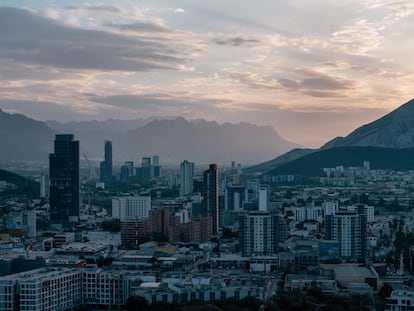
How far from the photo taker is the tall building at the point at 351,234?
15.2 meters

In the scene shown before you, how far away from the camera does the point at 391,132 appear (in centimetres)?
5031

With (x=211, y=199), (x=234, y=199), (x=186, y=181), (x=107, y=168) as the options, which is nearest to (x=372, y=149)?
(x=107, y=168)

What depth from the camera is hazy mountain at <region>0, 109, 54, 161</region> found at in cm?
5531

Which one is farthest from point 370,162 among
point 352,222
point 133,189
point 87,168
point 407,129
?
point 352,222

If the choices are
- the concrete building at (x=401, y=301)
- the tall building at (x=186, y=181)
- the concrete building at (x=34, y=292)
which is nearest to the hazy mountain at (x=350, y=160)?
the tall building at (x=186, y=181)

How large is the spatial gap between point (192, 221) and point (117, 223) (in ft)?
12.7

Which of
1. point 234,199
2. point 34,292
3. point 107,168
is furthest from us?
point 107,168

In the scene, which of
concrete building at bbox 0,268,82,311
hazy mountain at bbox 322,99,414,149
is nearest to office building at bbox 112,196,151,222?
concrete building at bbox 0,268,82,311

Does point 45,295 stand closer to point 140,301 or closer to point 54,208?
point 140,301

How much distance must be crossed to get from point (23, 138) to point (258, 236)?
147ft

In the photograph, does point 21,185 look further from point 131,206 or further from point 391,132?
point 391,132

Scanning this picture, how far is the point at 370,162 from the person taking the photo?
147 ft

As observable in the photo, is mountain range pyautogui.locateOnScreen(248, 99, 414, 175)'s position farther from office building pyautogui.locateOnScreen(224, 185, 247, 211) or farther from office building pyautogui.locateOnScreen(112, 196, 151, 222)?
office building pyautogui.locateOnScreen(112, 196, 151, 222)

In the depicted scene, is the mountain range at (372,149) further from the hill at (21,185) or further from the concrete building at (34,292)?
the concrete building at (34,292)
